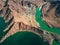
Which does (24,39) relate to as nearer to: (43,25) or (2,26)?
(2,26)

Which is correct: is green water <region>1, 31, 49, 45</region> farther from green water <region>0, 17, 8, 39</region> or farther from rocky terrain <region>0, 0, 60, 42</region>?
green water <region>0, 17, 8, 39</region>

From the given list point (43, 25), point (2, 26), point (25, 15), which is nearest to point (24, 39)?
point (2, 26)

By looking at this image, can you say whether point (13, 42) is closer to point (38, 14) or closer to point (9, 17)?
point (9, 17)

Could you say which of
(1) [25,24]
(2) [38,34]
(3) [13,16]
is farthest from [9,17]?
(2) [38,34]

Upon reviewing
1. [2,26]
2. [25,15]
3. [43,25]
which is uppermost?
[25,15]

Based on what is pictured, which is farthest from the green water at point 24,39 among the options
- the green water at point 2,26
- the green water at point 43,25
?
the green water at point 43,25
